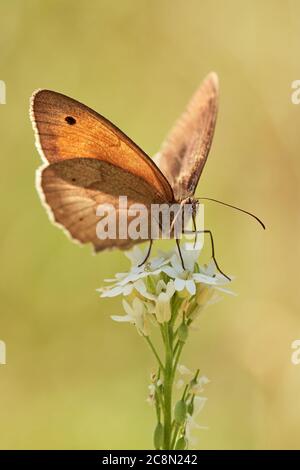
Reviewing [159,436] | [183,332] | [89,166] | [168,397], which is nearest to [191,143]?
[89,166]

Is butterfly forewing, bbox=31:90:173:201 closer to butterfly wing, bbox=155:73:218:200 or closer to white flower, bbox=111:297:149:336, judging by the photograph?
butterfly wing, bbox=155:73:218:200

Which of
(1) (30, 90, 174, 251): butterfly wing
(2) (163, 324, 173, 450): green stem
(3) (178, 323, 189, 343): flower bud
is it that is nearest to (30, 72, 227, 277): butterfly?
(1) (30, 90, 174, 251): butterfly wing

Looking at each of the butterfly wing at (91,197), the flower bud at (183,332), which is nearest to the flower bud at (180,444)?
the flower bud at (183,332)

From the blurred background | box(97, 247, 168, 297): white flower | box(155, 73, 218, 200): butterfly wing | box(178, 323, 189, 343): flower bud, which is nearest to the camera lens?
box(178, 323, 189, 343): flower bud
